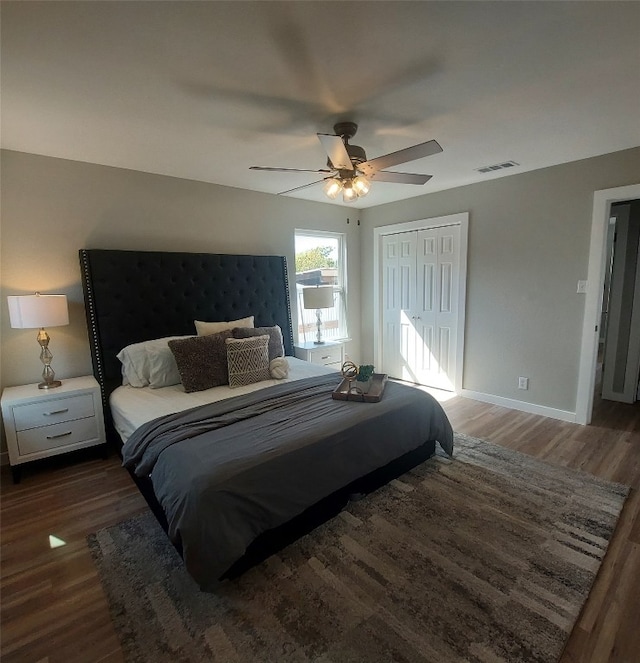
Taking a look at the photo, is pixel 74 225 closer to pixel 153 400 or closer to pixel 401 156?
pixel 153 400

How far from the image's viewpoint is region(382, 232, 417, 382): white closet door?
4.65 metres

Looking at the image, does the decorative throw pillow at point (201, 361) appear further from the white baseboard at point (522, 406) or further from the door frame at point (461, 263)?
the white baseboard at point (522, 406)

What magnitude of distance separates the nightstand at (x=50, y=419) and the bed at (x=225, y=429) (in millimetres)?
160

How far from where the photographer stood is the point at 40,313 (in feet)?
Result: 8.38

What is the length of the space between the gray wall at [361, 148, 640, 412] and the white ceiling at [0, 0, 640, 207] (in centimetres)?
51

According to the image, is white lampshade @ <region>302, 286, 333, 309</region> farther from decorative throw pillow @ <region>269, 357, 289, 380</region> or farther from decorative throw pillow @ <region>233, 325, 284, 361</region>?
decorative throw pillow @ <region>269, 357, 289, 380</region>

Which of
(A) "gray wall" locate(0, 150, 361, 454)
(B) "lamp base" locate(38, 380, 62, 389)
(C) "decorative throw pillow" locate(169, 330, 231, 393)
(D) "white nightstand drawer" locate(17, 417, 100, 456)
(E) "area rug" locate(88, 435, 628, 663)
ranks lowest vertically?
(E) "area rug" locate(88, 435, 628, 663)

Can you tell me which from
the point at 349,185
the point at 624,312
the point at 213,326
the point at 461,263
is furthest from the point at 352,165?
the point at 624,312

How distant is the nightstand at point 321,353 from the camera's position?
13.6 feet

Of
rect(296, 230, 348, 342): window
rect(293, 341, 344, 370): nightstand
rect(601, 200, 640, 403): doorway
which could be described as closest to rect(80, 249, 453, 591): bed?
rect(293, 341, 344, 370): nightstand

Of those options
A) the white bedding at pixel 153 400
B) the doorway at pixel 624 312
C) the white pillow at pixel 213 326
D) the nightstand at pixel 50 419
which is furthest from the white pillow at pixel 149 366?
the doorway at pixel 624 312

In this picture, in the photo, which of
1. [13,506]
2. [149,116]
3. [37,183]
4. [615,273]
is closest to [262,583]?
[13,506]

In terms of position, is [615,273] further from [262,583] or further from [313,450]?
[262,583]

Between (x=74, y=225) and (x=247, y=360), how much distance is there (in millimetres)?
1835
